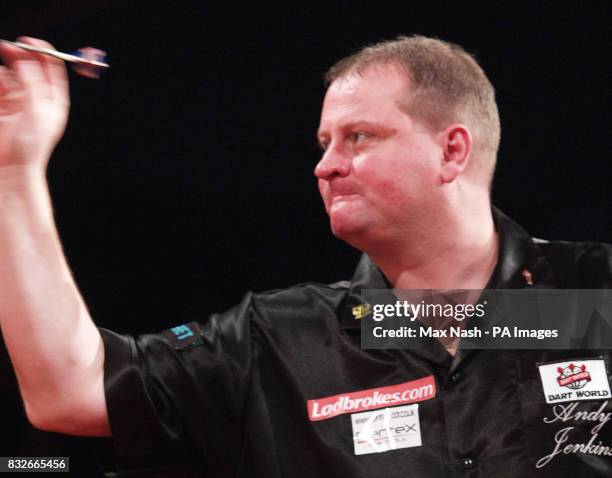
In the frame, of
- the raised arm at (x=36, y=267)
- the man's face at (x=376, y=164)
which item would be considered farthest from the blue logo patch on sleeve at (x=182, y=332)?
the man's face at (x=376, y=164)

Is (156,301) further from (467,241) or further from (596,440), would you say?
(596,440)

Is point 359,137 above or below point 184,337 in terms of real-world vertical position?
above

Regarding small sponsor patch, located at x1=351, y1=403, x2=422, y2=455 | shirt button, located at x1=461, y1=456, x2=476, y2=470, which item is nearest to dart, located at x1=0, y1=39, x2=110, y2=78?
small sponsor patch, located at x1=351, y1=403, x2=422, y2=455

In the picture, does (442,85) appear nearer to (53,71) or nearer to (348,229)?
(348,229)

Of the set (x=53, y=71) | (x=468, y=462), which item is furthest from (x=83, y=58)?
(x=468, y=462)

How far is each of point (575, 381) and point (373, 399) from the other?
1.15 ft

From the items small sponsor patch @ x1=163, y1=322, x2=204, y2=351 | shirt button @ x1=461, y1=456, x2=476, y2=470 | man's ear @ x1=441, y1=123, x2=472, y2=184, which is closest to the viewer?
shirt button @ x1=461, y1=456, x2=476, y2=470

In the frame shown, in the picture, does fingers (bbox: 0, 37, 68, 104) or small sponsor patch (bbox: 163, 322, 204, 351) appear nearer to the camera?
fingers (bbox: 0, 37, 68, 104)

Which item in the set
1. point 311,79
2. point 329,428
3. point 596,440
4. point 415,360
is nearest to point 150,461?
point 329,428

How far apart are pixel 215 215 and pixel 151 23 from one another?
0.62 metres

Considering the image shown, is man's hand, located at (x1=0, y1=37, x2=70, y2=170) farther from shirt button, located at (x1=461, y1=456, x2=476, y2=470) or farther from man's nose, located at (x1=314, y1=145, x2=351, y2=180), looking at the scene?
shirt button, located at (x1=461, y1=456, x2=476, y2=470)

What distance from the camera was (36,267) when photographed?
4.04 ft

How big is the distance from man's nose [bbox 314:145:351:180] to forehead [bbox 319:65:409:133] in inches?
2.3

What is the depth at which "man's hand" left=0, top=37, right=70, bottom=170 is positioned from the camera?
1.24 metres
